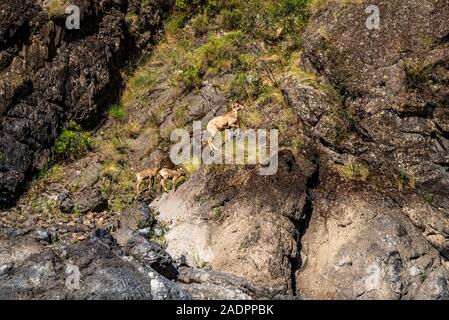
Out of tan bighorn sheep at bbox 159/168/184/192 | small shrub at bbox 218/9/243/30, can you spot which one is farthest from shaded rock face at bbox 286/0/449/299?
tan bighorn sheep at bbox 159/168/184/192

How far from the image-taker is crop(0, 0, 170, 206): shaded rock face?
12641 mm

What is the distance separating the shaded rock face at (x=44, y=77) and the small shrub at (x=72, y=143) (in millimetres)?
179

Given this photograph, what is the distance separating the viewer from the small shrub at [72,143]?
13221 millimetres

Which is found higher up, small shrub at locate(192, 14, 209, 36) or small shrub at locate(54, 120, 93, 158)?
small shrub at locate(192, 14, 209, 36)

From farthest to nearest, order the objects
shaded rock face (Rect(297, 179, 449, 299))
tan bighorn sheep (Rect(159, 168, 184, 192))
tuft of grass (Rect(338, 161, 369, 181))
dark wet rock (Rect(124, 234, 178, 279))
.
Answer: tan bighorn sheep (Rect(159, 168, 184, 192)), tuft of grass (Rect(338, 161, 369, 181)), shaded rock face (Rect(297, 179, 449, 299)), dark wet rock (Rect(124, 234, 178, 279))

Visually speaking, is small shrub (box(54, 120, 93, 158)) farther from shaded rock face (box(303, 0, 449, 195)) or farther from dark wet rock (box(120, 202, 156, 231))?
shaded rock face (box(303, 0, 449, 195))

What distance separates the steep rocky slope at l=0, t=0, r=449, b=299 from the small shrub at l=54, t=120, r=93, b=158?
0.18 feet

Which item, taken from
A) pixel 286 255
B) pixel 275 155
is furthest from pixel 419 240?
pixel 275 155

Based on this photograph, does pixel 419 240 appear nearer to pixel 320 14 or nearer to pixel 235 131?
pixel 235 131

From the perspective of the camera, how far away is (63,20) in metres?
13.8

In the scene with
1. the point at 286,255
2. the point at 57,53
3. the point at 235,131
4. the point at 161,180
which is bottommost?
the point at 286,255

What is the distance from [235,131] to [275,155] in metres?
1.20

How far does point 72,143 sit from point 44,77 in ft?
5.55

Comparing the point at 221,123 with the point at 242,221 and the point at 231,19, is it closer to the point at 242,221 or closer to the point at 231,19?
the point at 242,221
